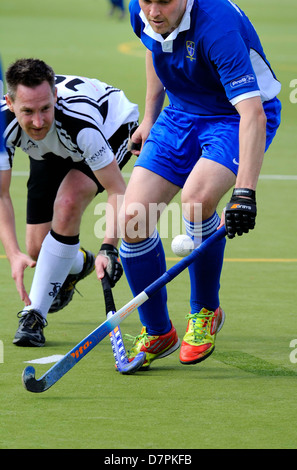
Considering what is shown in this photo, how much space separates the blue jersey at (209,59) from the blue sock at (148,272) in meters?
0.61

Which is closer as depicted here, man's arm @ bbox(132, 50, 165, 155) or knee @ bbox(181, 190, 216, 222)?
knee @ bbox(181, 190, 216, 222)

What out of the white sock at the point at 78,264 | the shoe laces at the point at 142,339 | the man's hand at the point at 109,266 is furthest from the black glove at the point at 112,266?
the white sock at the point at 78,264

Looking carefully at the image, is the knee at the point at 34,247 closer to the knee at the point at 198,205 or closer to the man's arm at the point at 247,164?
the knee at the point at 198,205

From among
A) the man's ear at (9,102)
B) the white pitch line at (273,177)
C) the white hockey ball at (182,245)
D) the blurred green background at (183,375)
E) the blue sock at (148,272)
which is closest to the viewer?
the blurred green background at (183,375)

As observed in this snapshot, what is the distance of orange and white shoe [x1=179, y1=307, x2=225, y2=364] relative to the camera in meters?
4.21

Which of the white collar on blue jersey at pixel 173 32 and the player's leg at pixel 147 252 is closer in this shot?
the white collar on blue jersey at pixel 173 32

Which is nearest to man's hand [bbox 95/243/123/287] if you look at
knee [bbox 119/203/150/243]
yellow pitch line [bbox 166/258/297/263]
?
knee [bbox 119/203/150/243]

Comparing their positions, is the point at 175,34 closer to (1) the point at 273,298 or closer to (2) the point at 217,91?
(2) the point at 217,91

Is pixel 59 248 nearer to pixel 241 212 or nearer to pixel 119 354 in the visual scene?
pixel 119 354

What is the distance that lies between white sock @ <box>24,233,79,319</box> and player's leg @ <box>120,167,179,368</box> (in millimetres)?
542

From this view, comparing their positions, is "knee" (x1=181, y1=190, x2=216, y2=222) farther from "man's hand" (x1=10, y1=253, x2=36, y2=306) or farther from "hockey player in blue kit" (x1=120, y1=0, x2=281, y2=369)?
"man's hand" (x1=10, y1=253, x2=36, y2=306)

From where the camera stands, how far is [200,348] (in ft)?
13.9

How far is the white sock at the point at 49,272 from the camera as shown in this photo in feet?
15.6
